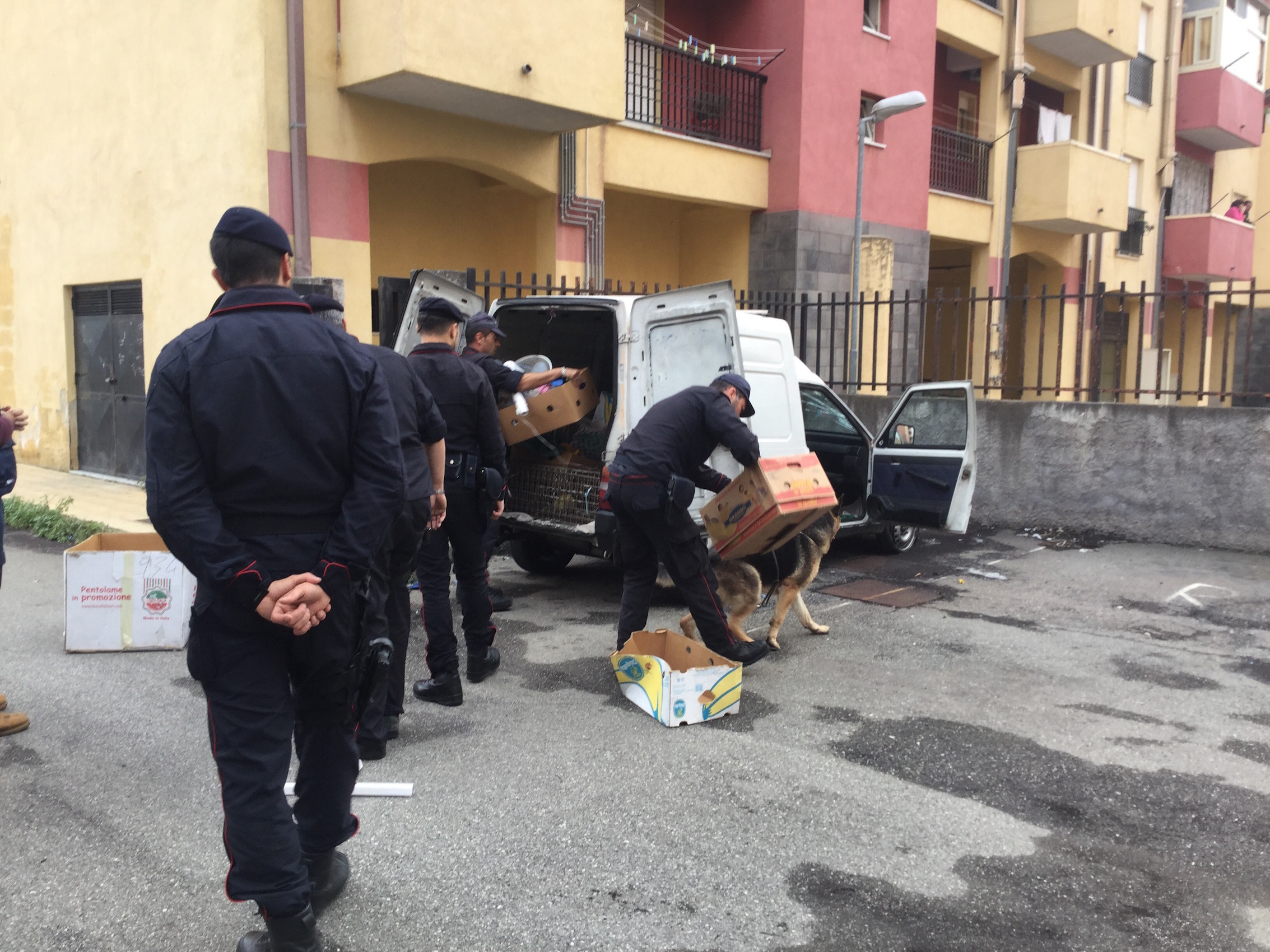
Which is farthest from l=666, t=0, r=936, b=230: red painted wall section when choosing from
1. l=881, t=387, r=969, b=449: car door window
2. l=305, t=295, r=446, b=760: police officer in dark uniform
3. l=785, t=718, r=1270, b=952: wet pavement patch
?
l=785, t=718, r=1270, b=952: wet pavement patch

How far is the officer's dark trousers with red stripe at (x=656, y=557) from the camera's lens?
199 inches

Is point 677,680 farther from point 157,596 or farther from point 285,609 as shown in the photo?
point 157,596

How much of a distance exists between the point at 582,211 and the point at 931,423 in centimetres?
566

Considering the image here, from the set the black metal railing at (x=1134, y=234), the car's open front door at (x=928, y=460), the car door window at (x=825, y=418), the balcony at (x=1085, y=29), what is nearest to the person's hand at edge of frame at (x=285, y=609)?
the car door window at (x=825, y=418)

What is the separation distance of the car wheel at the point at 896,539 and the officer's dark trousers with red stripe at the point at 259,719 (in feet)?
21.7

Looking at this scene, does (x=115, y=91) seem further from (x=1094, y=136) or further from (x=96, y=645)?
(x=1094, y=136)

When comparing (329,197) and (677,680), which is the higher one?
(329,197)

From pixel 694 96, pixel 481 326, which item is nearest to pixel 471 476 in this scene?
pixel 481 326

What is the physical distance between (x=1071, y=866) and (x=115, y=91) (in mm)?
11859

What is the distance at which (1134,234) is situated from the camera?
22.2m

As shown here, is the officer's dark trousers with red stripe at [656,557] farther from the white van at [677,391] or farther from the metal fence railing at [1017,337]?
the metal fence railing at [1017,337]

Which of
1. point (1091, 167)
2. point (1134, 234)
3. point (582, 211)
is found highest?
point (1091, 167)

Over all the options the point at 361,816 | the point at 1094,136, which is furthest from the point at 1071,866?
the point at 1094,136

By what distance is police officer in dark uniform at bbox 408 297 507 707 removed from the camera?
16.0ft
